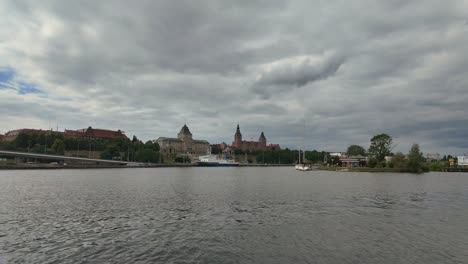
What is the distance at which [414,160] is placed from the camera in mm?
155000

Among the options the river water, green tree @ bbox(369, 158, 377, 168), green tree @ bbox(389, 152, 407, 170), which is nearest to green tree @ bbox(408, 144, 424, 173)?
green tree @ bbox(389, 152, 407, 170)

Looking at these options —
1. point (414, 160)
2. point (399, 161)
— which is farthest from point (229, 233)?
point (414, 160)

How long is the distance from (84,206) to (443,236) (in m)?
36.6

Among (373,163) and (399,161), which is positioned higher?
(399,161)

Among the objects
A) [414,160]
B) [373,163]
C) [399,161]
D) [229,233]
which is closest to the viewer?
[229,233]

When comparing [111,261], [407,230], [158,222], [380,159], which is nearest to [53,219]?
[158,222]

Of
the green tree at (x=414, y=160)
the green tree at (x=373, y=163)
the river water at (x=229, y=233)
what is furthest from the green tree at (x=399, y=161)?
the river water at (x=229, y=233)

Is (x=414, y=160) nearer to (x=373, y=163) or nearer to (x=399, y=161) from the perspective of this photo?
(x=399, y=161)

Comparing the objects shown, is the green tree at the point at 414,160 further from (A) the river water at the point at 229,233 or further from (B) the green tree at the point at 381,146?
(A) the river water at the point at 229,233

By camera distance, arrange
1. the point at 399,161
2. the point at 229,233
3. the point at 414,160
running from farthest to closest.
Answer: the point at 399,161
the point at 414,160
the point at 229,233

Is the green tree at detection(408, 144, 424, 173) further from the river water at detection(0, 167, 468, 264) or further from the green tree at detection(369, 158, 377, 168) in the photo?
the river water at detection(0, 167, 468, 264)

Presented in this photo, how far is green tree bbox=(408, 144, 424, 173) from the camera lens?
15500 centimetres

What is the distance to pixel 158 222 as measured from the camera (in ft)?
95.0

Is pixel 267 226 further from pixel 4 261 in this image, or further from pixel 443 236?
pixel 4 261
